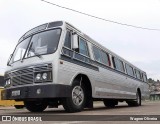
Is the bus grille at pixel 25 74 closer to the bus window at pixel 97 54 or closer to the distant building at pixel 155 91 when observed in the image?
the bus window at pixel 97 54

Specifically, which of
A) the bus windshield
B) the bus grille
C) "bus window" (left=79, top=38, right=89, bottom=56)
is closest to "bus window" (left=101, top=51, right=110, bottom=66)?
"bus window" (left=79, top=38, right=89, bottom=56)

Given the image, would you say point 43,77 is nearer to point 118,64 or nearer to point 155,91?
point 118,64

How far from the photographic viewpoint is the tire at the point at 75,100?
29.9 feet

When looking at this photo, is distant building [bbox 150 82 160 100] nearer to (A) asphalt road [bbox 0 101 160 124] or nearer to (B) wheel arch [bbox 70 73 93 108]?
(B) wheel arch [bbox 70 73 93 108]

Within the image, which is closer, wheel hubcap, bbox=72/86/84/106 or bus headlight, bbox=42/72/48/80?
bus headlight, bbox=42/72/48/80

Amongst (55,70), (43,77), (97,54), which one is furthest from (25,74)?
(97,54)

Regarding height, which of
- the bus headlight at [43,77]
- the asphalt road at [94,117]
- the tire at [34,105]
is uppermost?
the bus headlight at [43,77]

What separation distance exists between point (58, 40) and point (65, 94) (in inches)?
59.7

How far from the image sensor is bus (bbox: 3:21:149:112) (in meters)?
8.84

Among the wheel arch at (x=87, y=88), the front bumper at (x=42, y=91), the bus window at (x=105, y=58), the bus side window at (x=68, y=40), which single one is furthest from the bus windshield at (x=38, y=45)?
the bus window at (x=105, y=58)

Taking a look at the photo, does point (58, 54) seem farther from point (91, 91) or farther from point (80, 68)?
point (91, 91)

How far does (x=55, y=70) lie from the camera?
877 cm

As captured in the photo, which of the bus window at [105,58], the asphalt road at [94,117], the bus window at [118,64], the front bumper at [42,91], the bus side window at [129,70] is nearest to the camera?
the asphalt road at [94,117]

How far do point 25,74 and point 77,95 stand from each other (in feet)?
5.18
